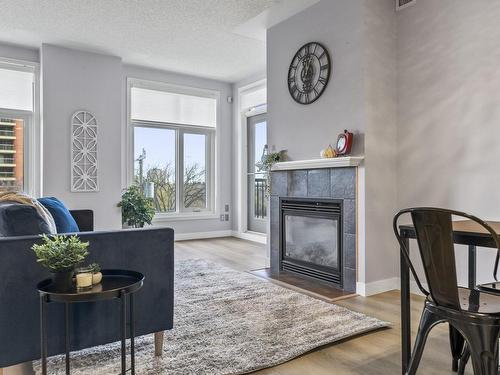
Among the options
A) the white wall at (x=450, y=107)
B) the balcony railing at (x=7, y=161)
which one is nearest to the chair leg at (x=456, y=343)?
the white wall at (x=450, y=107)

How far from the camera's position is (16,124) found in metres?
5.16

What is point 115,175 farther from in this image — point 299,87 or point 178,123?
point 299,87

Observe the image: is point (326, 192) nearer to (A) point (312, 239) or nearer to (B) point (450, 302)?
(A) point (312, 239)

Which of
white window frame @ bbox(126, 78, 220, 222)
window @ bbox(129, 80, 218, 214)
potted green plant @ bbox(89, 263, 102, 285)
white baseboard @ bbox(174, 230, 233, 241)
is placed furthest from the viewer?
white baseboard @ bbox(174, 230, 233, 241)

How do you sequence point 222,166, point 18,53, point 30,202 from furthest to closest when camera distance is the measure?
1. point 222,166
2. point 18,53
3. point 30,202

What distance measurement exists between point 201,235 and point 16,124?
127 inches

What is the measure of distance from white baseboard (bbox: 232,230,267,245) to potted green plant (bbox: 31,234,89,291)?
4.61 meters

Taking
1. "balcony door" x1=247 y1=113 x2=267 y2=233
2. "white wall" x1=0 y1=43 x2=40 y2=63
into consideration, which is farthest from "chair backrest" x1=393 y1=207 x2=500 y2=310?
"white wall" x1=0 y1=43 x2=40 y2=63

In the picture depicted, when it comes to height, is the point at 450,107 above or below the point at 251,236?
above

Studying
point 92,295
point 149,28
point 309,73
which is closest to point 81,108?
point 149,28

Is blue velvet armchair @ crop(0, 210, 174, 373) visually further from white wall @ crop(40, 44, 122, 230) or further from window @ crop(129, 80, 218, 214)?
window @ crop(129, 80, 218, 214)

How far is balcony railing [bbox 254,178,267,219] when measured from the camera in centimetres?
638

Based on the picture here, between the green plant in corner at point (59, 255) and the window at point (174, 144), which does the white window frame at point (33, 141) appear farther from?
the green plant in corner at point (59, 255)

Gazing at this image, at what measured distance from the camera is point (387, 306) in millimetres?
3078
